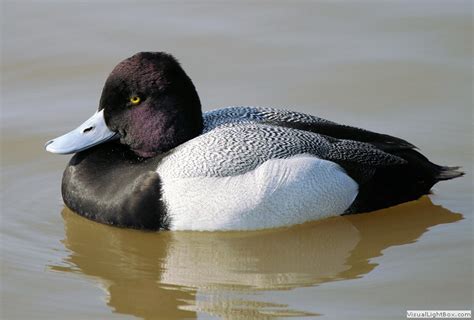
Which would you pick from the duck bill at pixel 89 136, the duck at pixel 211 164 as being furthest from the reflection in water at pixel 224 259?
the duck bill at pixel 89 136

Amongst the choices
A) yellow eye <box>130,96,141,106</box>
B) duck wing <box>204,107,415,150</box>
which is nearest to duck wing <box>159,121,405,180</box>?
duck wing <box>204,107,415,150</box>

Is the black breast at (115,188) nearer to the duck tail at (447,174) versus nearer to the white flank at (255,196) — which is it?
the white flank at (255,196)

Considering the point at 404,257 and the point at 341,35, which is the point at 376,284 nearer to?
the point at 404,257

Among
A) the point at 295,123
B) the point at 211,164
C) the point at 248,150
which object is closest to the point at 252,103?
the point at 295,123

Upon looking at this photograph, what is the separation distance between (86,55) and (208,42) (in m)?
1.35

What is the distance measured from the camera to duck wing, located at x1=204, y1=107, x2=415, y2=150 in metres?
9.14

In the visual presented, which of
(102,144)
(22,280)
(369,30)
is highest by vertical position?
(369,30)

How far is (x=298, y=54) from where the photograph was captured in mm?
11938

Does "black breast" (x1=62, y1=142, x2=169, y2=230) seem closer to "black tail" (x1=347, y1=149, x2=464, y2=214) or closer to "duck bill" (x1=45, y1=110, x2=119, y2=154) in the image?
"duck bill" (x1=45, y1=110, x2=119, y2=154)

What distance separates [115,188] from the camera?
28.8ft

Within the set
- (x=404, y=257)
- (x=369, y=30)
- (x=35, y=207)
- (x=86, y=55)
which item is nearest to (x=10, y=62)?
(x=86, y=55)

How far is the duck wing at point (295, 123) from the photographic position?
914 cm

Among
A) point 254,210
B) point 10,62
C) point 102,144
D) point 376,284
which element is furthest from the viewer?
point 10,62

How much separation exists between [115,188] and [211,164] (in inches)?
31.8
